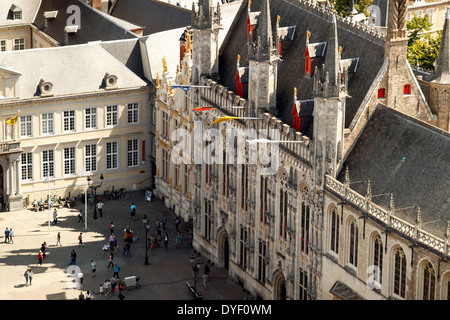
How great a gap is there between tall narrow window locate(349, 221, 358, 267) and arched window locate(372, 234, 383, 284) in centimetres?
277

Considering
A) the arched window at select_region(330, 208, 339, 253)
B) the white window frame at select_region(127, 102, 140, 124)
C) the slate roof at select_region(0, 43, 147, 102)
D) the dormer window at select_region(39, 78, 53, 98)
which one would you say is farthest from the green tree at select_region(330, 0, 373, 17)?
the arched window at select_region(330, 208, 339, 253)

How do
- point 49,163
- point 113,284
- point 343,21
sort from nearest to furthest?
point 343,21
point 113,284
point 49,163

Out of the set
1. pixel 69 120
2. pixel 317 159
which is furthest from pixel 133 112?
pixel 317 159

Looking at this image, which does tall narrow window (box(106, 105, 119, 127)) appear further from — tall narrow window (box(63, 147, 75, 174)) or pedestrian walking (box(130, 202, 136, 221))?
pedestrian walking (box(130, 202, 136, 221))

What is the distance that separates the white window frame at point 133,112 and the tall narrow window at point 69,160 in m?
7.60

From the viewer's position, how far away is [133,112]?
5630 inches

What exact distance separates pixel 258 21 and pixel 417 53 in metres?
36.1

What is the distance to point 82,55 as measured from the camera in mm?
141500

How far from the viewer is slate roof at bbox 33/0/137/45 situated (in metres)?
154

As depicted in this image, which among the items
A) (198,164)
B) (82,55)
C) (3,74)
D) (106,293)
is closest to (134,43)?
(82,55)

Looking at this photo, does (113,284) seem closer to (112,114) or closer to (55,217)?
(55,217)

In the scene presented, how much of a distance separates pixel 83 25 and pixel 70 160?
2575 centimetres

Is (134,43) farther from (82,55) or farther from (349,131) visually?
(349,131)

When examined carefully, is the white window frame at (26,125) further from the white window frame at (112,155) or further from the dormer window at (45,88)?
the white window frame at (112,155)
